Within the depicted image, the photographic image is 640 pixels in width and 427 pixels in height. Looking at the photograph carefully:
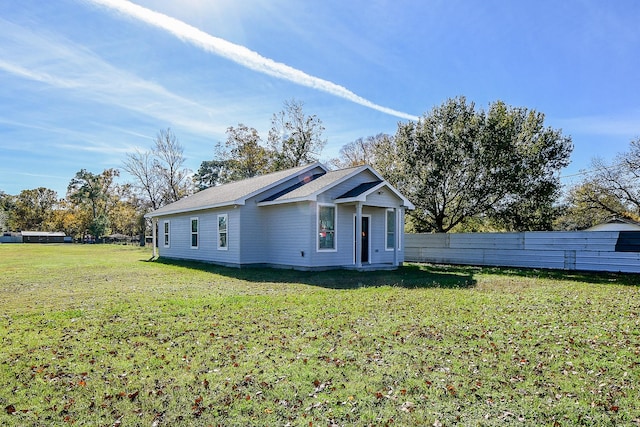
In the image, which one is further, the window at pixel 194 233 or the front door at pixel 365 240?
the window at pixel 194 233

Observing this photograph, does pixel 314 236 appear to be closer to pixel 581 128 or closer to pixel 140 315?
pixel 140 315

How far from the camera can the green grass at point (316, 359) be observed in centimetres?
346

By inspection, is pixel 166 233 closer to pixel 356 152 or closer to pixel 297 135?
pixel 297 135

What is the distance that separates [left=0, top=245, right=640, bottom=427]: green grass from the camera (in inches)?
136

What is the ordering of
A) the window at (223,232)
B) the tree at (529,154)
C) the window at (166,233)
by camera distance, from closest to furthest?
the window at (223,232) → the tree at (529,154) → the window at (166,233)

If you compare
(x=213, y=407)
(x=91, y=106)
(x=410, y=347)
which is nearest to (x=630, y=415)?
(x=410, y=347)

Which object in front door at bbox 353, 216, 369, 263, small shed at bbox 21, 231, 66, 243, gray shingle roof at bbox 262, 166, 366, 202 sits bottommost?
small shed at bbox 21, 231, 66, 243

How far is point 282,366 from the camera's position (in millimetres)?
4516

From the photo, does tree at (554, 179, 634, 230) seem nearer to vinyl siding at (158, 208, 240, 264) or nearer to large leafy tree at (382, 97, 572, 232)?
large leafy tree at (382, 97, 572, 232)

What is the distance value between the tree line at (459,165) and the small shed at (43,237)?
2641 cm

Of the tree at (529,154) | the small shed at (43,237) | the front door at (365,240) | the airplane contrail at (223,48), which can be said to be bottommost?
the small shed at (43,237)

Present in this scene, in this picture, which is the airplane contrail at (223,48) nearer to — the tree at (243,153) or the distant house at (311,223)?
the distant house at (311,223)

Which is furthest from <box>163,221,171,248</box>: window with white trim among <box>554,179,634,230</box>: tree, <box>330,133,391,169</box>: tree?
<box>554,179,634,230</box>: tree

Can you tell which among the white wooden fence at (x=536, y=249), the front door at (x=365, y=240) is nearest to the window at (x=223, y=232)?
the front door at (x=365, y=240)
